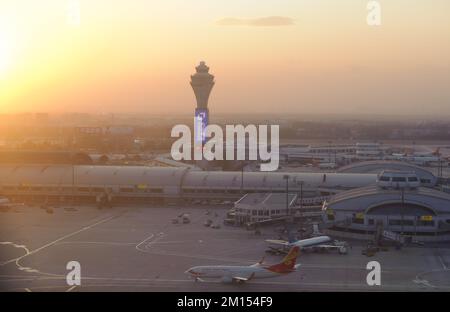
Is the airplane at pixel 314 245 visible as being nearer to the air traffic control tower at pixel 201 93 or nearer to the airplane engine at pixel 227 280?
the airplane engine at pixel 227 280

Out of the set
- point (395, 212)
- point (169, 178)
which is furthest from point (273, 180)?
point (395, 212)

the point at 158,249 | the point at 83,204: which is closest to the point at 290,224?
the point at 158,249

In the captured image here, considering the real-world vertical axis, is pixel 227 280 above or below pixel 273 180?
below

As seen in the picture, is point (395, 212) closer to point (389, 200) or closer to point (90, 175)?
point (389, 200)

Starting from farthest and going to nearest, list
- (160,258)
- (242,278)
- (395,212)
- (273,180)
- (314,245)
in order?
(273,180)
(395,212)
(314,245)
(160,258)
(242,278)
